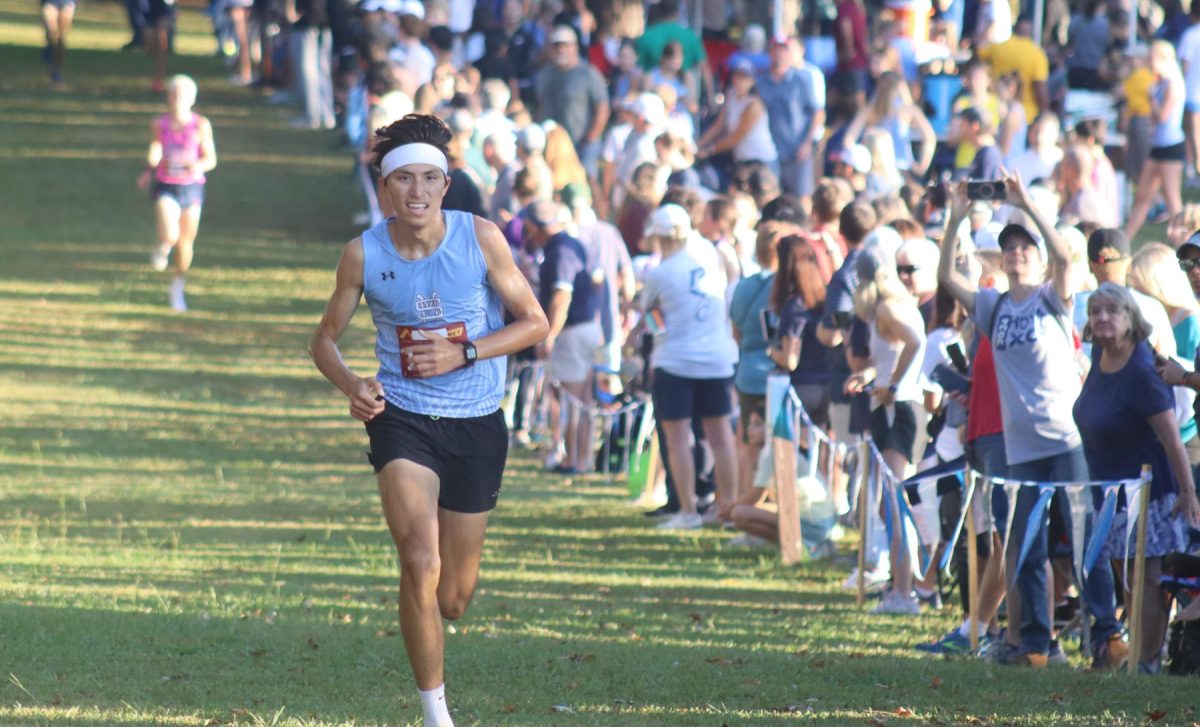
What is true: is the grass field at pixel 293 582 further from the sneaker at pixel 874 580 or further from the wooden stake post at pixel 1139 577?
the wooden stake post at pixel 1139 577

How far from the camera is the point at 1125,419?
7.85 metres

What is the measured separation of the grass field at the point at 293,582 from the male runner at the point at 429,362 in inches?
26.3

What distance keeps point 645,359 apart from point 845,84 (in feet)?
24.3

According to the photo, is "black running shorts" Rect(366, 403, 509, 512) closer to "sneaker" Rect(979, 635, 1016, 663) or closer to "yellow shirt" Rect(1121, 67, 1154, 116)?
"sneaker" Rect(979, 635, 1016, 663)

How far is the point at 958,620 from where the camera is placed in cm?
938

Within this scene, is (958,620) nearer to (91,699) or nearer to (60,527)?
(91,699)

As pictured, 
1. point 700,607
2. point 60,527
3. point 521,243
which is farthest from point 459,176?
point 700,607

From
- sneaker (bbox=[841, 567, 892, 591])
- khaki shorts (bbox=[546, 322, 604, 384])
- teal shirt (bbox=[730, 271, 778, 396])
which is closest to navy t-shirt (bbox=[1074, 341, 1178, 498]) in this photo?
sneaker (bbox=[841, 567, 892, 591])

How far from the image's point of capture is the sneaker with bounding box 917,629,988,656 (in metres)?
8.54

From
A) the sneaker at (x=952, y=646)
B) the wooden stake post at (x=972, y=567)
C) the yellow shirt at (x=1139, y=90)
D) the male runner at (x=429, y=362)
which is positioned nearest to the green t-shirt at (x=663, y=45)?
the yellow shirt at (x=1139, y=90)

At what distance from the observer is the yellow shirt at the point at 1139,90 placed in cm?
1734

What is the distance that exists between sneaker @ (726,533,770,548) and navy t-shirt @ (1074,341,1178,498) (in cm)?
355

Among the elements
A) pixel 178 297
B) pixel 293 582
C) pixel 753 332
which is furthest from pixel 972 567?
pixel 178 297

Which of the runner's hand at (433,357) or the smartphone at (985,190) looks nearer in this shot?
the runner's hand at (433,357)
